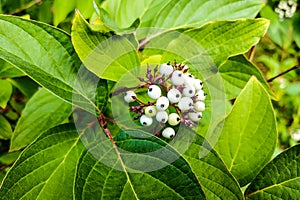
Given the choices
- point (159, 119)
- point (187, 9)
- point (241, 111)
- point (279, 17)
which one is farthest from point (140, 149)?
point (279, 17)

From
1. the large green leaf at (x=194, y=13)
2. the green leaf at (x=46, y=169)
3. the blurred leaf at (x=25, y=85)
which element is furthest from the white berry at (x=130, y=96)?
the blurred leaf at (x=25, y=85)

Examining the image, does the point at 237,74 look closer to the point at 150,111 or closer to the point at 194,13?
the point at 194,13

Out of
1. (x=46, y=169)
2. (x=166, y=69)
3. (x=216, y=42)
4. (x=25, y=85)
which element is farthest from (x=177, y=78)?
(x=25, y=85)

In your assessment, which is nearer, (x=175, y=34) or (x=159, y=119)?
(x=159, y=119)

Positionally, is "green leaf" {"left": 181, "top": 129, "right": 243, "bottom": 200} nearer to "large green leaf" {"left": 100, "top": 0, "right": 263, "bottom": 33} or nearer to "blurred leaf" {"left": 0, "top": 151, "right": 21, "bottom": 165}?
"large green leaf" {"left": 100, "top": 0, "right": 263, "bottom": 33}

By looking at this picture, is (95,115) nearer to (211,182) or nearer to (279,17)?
(211,182)

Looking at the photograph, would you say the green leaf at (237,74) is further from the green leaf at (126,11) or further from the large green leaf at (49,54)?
the large green leaf at (49,54)
